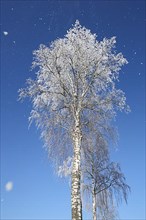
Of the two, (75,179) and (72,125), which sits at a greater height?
(72,125)

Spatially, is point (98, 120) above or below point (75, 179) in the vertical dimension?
above

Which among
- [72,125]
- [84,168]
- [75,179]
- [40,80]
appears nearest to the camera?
[75,179]

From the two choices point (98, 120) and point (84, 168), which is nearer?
point (98, 120)

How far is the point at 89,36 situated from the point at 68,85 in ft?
11.7

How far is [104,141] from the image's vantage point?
22516 millimetres

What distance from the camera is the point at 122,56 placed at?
896 inches

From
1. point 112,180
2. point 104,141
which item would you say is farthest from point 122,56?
point 112,180

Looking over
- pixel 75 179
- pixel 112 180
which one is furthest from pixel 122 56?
pixel 112 180

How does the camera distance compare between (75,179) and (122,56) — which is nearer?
(75,179)

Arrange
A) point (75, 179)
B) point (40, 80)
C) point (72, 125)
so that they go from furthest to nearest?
point (40, 80) → point (72, 125) → point (75, 179)

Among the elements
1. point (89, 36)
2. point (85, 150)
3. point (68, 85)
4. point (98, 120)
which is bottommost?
point (85, 150)

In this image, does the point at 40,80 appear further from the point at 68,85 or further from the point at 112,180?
the point at 112,180

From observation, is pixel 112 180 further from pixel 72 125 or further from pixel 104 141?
pixel 72 125

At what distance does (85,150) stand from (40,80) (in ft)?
16.6
